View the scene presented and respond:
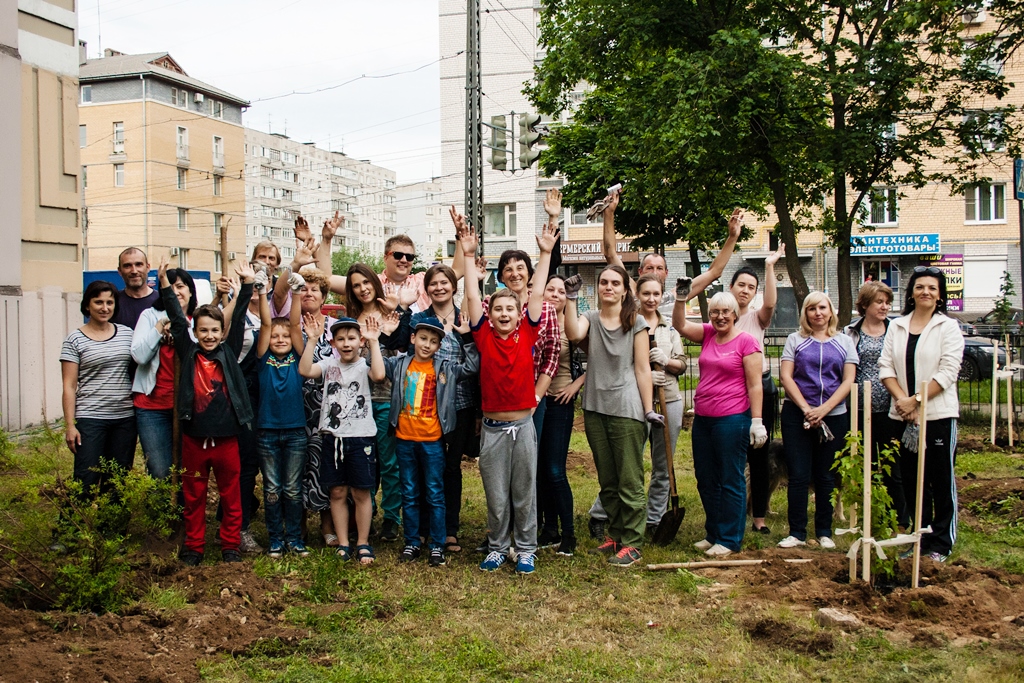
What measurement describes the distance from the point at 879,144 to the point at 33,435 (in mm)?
12695

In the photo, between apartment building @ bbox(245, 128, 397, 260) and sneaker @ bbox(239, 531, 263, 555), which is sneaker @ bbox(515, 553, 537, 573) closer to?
sneaker @ bbox(239, 531, 263, 555)

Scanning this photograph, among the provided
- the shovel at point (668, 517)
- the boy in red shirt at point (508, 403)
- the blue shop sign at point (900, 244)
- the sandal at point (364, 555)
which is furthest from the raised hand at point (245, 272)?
the blue shop sign at point (900, 244)

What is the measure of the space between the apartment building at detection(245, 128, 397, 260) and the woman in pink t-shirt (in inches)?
2887

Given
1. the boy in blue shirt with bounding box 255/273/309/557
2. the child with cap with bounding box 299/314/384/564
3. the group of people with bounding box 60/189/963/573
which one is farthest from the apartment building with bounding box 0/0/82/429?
the child with cap with bounding box 299/314/384/564

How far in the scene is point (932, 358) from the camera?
5891 mm

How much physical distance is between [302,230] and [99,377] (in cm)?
194

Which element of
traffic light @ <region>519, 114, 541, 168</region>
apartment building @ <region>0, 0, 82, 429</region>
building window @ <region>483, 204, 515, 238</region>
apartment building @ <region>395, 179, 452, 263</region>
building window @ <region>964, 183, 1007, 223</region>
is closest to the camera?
apartment building @ <region>0, 0, 82, 429</region>

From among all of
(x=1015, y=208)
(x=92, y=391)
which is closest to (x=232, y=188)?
(x=1015, y=208)

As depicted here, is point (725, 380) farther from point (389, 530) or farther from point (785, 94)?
point (785, 94)

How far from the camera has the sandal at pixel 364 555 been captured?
5973 mm

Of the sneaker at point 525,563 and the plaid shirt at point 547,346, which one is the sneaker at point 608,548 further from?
the plaid shirt at point 547,346

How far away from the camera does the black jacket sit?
5758mm

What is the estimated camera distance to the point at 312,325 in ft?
20.4

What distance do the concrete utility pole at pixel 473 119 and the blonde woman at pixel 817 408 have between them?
30.3ft
